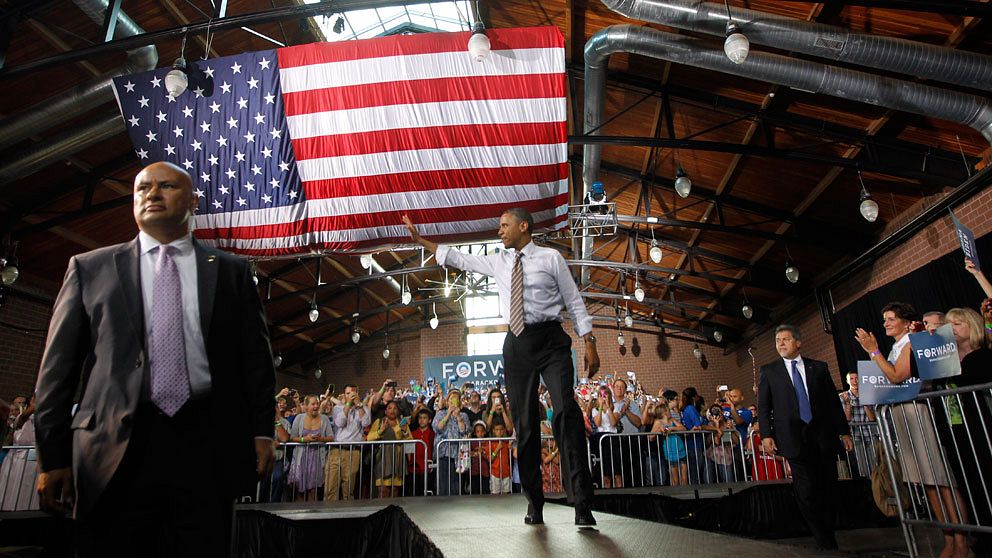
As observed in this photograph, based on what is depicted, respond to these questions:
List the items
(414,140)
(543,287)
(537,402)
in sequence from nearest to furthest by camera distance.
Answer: (537,402)
(543,287)
(414,140)

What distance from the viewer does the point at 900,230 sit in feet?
31.2

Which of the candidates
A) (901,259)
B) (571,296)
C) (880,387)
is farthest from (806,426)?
(901,259)

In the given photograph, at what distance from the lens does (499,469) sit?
7035mm

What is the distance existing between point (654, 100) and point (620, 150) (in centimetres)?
184

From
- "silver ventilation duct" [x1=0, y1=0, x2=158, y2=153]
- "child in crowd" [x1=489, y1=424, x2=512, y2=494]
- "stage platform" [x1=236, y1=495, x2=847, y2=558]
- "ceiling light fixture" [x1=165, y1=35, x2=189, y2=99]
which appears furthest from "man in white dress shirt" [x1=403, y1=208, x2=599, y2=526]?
"silver ventilation duct" [x1=0, y1=0, x2=158, y2=153]

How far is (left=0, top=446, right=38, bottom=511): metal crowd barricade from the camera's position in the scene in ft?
19.5

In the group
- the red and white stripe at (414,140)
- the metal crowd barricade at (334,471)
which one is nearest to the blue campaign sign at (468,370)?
the metal crowd barricade at (334,471)

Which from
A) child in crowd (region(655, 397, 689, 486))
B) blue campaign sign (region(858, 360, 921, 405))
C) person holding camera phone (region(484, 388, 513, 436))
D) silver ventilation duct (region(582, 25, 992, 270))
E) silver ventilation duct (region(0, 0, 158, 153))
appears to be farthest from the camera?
person holding camera phone (region(484, 388, 513, 436))

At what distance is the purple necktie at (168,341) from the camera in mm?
1349

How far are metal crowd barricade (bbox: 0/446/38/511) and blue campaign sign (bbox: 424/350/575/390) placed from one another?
41.8 feet

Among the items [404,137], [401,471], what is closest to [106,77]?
[404,137]

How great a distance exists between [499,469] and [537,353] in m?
4.70

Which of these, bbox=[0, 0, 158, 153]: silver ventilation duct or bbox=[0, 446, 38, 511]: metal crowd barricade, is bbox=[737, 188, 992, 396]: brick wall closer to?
bbox=[0, 0, 158, 153]: silver ventilation duct

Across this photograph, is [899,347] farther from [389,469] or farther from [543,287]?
[389,469]
